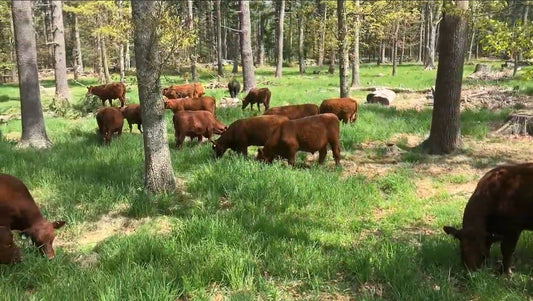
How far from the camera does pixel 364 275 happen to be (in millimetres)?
4582

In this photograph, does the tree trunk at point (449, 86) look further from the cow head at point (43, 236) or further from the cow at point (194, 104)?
the cow head at point (43, 236)

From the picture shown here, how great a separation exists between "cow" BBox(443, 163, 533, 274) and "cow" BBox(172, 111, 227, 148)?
7564 mm

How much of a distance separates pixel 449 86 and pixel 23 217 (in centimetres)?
841

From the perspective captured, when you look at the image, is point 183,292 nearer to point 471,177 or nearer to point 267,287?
point 267,287

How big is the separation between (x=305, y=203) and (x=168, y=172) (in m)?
2.25

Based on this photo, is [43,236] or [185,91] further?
[185,91]

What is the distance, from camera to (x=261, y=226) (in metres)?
5.83

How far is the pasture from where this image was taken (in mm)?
4340

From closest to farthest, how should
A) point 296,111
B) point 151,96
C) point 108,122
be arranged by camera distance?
1. point 151,96
2. point 108,122
3. point 296,111

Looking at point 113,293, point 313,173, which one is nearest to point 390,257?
point 113,293

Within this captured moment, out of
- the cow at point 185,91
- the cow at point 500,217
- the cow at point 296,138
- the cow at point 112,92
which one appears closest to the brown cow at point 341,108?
the cow at point 296,138

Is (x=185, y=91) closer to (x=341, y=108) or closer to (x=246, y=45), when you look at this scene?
(x=246, y=45)

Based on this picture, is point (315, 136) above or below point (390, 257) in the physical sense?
above

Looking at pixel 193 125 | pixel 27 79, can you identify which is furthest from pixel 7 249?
pixel 27 79
